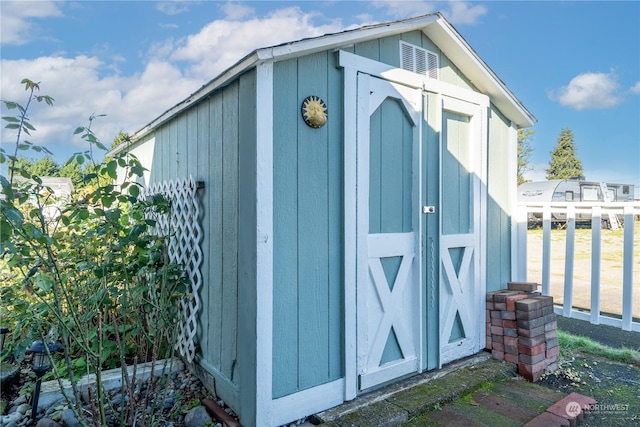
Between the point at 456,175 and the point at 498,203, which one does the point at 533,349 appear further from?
the point at 456,175

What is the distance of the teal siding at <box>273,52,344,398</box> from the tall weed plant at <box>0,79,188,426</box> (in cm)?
80

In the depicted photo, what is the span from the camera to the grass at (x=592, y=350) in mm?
3535

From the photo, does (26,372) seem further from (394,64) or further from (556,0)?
(556,0)

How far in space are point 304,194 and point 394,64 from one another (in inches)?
54.3

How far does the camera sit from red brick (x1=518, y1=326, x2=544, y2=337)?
126 inches

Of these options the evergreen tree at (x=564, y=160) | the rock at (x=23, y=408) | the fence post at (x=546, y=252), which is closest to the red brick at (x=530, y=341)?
the fence post at (x=546, y=252)

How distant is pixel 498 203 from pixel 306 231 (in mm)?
2421

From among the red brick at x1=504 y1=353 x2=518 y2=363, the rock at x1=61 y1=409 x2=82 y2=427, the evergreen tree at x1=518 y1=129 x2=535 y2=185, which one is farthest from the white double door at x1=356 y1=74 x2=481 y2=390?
the evergreen tree at x1=518 y1=129 x2=535 y2=185

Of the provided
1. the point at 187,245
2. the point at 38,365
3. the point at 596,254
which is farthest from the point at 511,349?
the point at 38,365

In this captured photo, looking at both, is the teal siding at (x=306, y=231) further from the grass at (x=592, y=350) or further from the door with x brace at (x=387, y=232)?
the grass at (x=592, y=350)

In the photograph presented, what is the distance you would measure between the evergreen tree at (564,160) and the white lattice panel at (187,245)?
31.9 m

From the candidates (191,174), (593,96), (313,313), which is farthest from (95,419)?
(593,96)

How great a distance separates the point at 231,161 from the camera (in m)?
2.46

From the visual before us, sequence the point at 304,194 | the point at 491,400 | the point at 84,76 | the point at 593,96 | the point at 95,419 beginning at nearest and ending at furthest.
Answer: the point at 95,419 < the point at 304,194 < the point at 491,400 < the point at 84,76 < the point at 593,96
